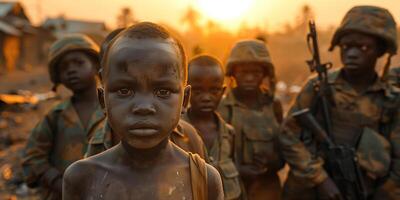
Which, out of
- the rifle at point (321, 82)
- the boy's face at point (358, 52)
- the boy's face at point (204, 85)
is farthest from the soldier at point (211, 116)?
the boy's face at point (358, 52)

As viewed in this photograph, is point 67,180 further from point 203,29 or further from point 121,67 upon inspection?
point 203,29

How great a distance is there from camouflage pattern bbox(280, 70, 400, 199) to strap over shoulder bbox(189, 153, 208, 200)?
232 centimetres

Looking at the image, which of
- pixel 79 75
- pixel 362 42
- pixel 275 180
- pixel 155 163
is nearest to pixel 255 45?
pixel 362 42

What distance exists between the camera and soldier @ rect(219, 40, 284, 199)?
4207 mm

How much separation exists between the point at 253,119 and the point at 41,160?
197 cm

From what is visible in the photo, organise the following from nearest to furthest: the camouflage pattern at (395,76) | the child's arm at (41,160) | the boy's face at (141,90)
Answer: the boy's face at (141,90) → the child's arm at (41,160) → the camouflage pattern at (395,76)

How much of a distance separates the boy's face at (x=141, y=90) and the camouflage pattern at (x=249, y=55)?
275 centimetres

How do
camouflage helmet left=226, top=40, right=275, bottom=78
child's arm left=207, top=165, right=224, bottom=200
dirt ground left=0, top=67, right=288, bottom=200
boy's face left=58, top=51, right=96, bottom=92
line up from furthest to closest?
dirt ground left=0, top=67, right=288, bottom=200, camouflage helmet left=226, top=40, right=275, bottom=78, boy's face left=58, top=51, right=96, bottom=92, child's arm left=207, top=165, right=224, bottom=200

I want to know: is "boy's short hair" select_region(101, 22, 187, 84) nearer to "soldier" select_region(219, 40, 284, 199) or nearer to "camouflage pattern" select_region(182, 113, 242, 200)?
"camouflage pattern" select_region(182, 113, 242, 200)

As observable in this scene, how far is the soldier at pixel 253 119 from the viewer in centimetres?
421

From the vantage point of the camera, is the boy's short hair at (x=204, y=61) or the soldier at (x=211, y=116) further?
the boy's short hair at (x=204, y=61)

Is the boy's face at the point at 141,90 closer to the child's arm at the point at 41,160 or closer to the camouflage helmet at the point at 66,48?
the child's arm at the point at 41,160

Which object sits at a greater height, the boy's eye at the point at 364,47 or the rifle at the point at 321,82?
the boy's eye at the point at 364,47

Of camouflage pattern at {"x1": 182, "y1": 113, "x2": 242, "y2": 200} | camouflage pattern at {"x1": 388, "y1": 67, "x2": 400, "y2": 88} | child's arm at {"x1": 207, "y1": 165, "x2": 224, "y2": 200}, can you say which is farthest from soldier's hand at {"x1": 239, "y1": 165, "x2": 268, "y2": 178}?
child's arm at {"x1": 207, "y1": 165, "x2": 224, "y2": 200}
